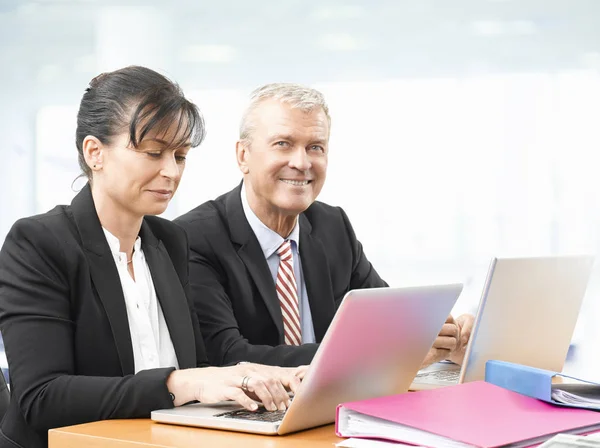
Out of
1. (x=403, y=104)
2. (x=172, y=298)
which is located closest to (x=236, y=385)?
(x=172, y=298)

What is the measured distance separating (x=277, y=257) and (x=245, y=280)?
0.16 metres

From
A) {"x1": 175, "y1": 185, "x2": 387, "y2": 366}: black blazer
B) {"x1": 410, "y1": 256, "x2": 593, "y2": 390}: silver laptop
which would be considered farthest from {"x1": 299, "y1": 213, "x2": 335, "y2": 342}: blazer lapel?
{"x1": 410, "y1": 256, "x2": 593, "y2": 390}: silver laptop

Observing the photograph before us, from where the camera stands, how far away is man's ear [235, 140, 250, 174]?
8.77 feet

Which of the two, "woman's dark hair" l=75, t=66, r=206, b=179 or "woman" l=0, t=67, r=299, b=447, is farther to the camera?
"woman's dark hair" l=75, t=66, r=206, b=179

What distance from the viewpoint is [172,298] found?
2055 millimetres

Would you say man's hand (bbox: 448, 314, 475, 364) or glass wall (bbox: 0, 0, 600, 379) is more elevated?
glass wall (bbox: 0, 0, 600, 379)

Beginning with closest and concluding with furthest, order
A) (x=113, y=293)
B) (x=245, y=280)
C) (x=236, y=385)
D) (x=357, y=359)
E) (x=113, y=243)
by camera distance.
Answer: (x=357, y=359) < (x=236, y=385) < (x=113, y=293) < (x=113, y=243) < (x=245, y=280)

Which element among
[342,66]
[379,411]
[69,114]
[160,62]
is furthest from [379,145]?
[379,411]

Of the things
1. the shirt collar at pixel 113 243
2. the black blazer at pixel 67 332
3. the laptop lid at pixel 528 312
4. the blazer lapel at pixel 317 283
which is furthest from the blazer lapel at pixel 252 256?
the laptop lid at pixel 528 312

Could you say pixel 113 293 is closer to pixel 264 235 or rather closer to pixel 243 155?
pixel 264 235

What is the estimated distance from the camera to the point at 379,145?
488 centimetres

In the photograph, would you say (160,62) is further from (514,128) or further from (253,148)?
(253,148)

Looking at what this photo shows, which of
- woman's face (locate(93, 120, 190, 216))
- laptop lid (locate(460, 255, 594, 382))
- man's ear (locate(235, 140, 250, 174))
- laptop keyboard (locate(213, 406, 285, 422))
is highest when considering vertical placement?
man's ear (locate(235, 140, 250, 174))

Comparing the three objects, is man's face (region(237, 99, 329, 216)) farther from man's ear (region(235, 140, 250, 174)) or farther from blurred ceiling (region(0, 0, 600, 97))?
blurred ceiling (region(0, 0, 600, 97))
